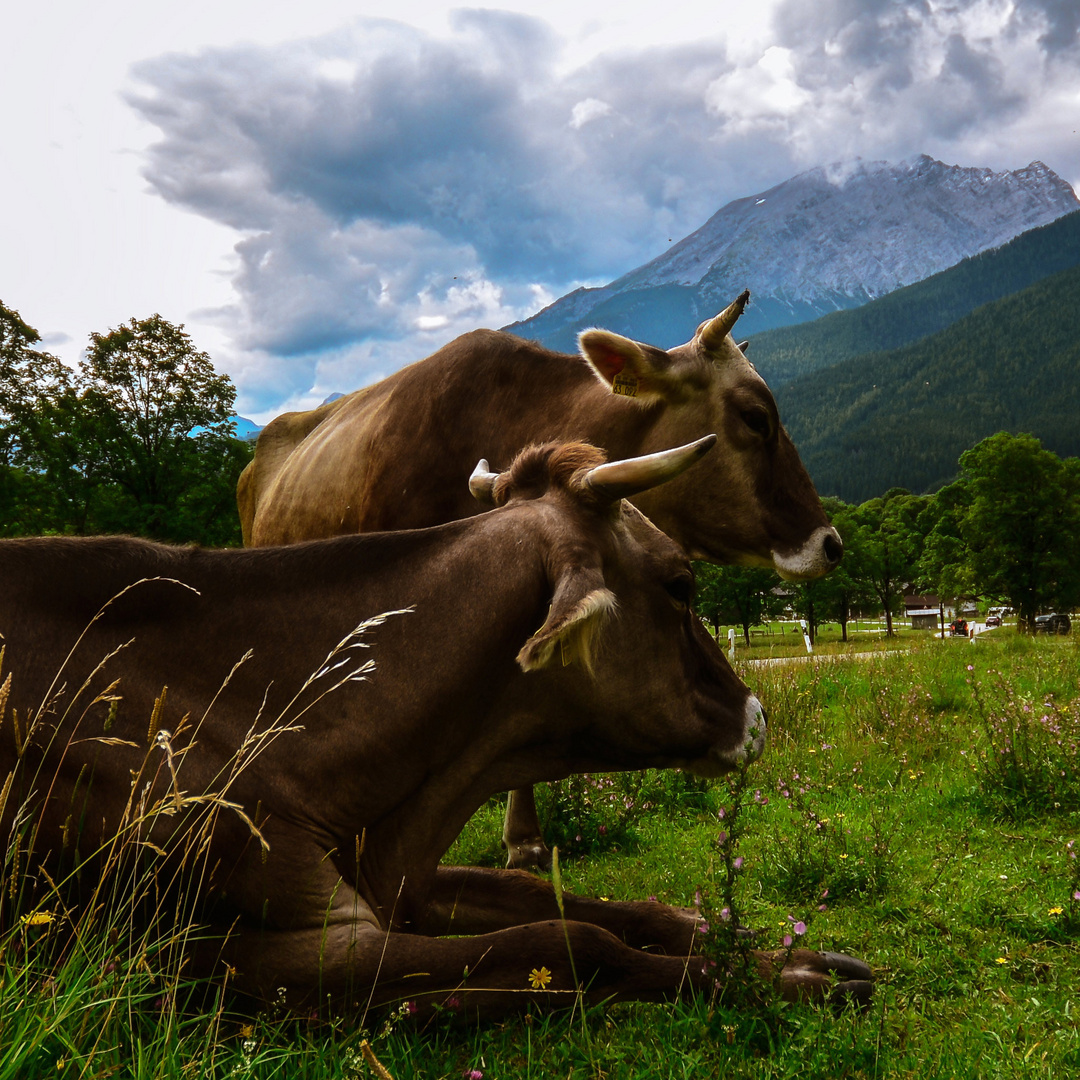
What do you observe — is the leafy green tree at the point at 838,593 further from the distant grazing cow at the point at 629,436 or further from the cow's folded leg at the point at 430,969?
the cow's folded leg at the point at 430,969

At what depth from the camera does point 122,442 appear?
34.2m

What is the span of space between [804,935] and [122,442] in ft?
117

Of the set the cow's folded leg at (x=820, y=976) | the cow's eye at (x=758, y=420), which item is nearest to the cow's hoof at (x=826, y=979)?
the cow's folded leg at (x=820, y=976)

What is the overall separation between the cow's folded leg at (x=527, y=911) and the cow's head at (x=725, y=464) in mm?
2871

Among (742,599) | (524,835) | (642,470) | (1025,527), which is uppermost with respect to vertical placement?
(1025,527)

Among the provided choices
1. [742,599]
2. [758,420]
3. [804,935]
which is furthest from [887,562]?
[804,935]

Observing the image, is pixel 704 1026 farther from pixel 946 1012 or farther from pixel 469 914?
pixel 469 914

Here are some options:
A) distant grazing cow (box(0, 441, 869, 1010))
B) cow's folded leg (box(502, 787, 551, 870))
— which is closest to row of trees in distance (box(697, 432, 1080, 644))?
cow's folded leg (box(502, 787, 551, 870))

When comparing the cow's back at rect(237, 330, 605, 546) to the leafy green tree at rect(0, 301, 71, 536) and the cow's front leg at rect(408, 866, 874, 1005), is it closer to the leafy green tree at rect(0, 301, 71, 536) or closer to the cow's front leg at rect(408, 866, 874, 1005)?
the cow's front leg at rect(408, 866, 874, 1005)

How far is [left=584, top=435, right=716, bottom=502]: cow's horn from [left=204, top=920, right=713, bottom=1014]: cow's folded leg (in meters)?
1.62

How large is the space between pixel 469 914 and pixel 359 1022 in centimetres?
105

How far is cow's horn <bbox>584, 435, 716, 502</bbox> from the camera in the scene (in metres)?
3.28

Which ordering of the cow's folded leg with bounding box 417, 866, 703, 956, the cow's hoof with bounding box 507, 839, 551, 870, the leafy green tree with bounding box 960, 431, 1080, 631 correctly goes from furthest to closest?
the leafy green tree with bounding box 960, 431, 1080, 631 → the cow's hoof with bounding box 507, 839, 551, 870 → the cow's folded leg with bounding box 417, 866, 703, 956

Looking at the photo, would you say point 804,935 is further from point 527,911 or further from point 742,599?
point 742,599
